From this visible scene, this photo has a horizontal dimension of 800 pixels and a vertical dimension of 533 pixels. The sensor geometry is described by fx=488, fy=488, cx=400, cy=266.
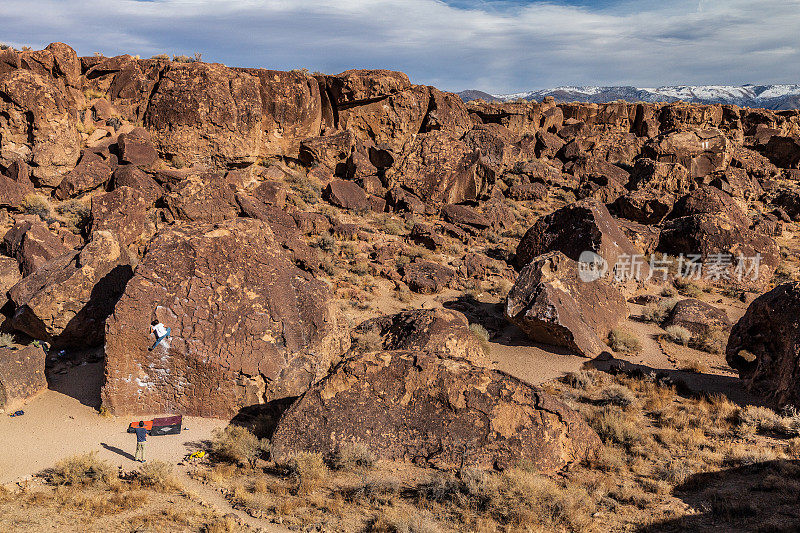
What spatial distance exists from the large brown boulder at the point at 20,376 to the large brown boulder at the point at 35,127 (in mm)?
13107

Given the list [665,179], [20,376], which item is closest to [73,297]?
[20,376]

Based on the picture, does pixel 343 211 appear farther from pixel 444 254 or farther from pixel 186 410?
pixel 186 410

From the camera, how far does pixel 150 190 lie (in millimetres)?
18062

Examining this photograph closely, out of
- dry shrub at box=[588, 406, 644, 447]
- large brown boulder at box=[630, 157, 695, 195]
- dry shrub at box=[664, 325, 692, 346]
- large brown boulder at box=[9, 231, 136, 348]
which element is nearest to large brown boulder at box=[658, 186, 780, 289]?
dry shrub at box=[664, 325, 692, 346]

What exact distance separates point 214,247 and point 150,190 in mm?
10900

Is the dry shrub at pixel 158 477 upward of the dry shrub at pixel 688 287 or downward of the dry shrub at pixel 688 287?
downward

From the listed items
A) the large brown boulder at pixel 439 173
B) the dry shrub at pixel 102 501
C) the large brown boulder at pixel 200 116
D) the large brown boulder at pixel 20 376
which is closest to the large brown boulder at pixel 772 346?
the dry shrub at pixel 102 501

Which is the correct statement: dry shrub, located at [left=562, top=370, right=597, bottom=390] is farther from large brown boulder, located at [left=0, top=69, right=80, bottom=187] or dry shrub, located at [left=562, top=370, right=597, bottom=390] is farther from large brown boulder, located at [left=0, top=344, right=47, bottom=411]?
large brown boulder, located at [left=0, top=69, right=80, bottom=187]

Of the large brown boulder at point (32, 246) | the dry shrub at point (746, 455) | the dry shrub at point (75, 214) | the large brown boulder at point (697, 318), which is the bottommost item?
the dry shrub at point (746, 455)

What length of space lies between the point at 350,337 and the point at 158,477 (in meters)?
5.20

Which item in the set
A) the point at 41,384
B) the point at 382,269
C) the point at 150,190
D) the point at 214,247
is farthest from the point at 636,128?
the point at 41,384

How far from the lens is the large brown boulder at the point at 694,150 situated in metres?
30.3

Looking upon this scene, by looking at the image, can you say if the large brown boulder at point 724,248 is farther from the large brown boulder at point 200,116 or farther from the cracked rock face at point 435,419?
the large brown boulder at point 200,116

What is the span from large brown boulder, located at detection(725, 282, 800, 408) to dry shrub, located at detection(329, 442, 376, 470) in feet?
22.2
